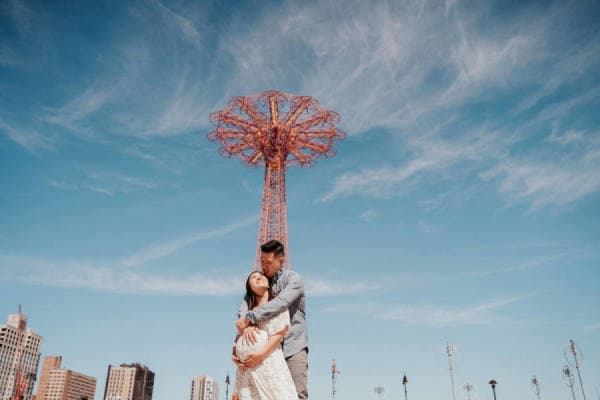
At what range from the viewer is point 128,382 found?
136125 millimetres

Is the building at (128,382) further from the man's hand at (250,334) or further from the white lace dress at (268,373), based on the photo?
the man's hand at (250,334)

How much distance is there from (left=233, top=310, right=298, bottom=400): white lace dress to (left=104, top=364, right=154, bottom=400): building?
14495 centimetres

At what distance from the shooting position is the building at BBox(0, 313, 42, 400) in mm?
95188

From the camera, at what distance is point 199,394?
470 ft

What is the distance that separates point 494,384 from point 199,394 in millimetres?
124216

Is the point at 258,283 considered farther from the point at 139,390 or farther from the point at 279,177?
the point at 139,390

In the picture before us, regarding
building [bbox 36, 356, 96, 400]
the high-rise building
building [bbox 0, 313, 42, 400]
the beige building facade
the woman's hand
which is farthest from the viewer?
the high-rise building

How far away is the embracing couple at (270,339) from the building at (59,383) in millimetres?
142140

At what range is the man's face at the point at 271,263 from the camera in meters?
3.85

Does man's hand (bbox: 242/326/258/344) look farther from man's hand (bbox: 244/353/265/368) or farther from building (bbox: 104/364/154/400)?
building (bbox: 104/364/154/400)

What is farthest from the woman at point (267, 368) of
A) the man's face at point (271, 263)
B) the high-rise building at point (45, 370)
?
the high-rise building at point (45, 370)

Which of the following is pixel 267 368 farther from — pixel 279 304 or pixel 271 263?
pixel 271 263

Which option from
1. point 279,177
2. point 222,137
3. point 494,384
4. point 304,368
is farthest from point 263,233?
point 494,384

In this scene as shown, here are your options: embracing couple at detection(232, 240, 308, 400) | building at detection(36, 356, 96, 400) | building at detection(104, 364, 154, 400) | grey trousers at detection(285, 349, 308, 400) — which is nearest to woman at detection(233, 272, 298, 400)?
embracing couple at detection(232, 240, 308, 400)
